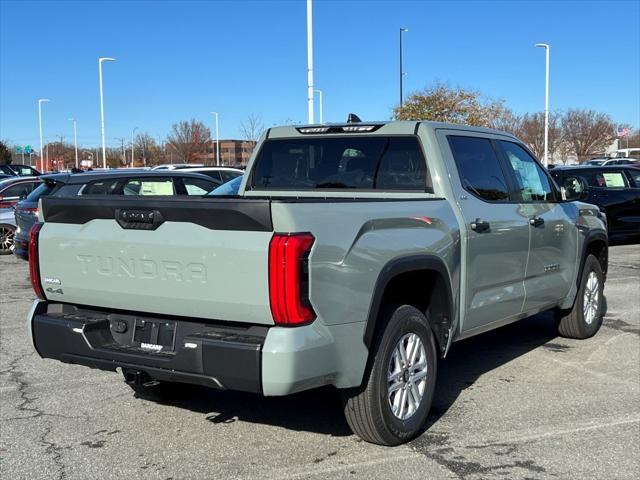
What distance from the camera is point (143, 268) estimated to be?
3.70 m

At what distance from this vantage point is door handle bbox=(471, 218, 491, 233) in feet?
15.5

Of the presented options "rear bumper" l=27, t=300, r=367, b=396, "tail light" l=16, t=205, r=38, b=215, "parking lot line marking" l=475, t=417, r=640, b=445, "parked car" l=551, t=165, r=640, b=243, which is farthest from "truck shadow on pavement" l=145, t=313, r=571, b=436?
"parked car" l=551, t=165, r=640, b=243

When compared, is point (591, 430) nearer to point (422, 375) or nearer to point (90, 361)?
point (422, 375)

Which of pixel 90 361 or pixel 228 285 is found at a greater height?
pixel 228 285

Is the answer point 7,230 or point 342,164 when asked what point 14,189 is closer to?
point 7,230

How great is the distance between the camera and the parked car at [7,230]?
48.3 feet

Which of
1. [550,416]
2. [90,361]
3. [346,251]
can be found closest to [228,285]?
[346,251]

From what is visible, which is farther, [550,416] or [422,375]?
[550,416]

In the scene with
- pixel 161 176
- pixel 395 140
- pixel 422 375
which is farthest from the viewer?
pixel 161 176

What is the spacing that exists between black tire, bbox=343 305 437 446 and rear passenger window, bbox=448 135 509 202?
1238 mm

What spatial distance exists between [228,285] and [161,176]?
8116 millimetres

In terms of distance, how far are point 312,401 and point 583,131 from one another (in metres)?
68.3

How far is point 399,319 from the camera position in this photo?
402 centimetres

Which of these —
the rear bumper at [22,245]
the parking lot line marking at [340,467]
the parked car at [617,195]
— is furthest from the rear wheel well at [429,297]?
the parked car at [617,195]
